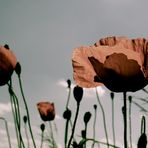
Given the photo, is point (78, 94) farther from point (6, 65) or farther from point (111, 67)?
point (111, 67)

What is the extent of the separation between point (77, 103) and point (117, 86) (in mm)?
467

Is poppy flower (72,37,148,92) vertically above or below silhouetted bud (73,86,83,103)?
above

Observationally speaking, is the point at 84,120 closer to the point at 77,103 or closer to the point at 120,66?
the point at 77,103

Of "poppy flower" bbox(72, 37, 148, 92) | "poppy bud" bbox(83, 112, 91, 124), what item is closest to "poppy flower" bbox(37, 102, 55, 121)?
"poppy bud" bbox(83, 112, 91, 124)

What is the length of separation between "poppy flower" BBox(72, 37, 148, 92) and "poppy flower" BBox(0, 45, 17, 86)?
627 millimetres

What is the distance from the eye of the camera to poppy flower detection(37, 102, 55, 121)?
2720 mm

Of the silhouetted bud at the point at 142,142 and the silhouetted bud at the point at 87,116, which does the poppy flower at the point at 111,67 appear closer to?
the silhouetted bud at the point at 142,142

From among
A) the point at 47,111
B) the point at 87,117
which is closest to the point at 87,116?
the point at 87,117

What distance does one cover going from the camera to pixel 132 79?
0.86 m

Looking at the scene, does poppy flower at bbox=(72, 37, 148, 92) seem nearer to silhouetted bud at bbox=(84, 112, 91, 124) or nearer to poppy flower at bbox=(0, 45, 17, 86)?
poppy flower at bbox=(0, 45, 17, 86)

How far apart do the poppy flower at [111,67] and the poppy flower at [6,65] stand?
0.63 meters

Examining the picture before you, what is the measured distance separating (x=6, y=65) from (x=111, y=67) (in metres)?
0.77

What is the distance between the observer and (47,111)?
9.16 feet

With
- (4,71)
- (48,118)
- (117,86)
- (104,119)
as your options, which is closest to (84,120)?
(104,119)
